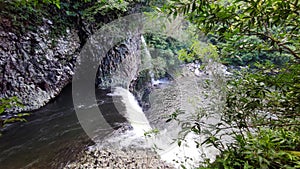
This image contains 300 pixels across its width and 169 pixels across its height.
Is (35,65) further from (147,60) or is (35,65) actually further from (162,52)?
(162,52)

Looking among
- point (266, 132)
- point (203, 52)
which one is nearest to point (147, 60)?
point (203, 52)

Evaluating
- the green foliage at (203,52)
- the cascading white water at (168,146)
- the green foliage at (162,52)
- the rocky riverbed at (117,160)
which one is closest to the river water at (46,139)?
the rocky riverbed at (117,160)

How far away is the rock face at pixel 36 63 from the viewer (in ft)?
11.8

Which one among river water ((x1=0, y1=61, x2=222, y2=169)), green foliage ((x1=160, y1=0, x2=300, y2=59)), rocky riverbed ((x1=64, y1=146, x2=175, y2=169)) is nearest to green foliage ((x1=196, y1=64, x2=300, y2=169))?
green foliage ((x1=160, y1=0, x2=300, y2=59))

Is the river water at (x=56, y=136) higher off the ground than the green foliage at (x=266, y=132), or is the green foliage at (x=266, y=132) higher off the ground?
the green foliage at (x=266, y=132)

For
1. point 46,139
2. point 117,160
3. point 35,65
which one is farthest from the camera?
point 35,65

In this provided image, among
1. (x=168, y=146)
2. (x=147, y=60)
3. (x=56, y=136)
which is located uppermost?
(x=147, y=60)

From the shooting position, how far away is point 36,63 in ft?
13.7

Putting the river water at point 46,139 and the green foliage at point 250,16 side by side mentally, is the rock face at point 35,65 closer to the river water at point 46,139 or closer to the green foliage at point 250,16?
the river water at point 46,139

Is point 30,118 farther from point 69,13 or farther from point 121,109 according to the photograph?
point 69,13

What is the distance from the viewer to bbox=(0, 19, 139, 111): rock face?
359cm

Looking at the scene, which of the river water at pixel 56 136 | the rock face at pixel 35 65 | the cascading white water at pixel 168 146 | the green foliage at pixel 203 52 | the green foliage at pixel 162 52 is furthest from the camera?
the green foliage at pixel 162 52

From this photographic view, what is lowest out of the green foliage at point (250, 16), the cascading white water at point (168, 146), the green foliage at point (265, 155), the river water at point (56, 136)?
the cascading white water at point (168, 146)

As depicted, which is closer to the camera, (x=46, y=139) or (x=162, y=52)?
(x=46, y=139)
